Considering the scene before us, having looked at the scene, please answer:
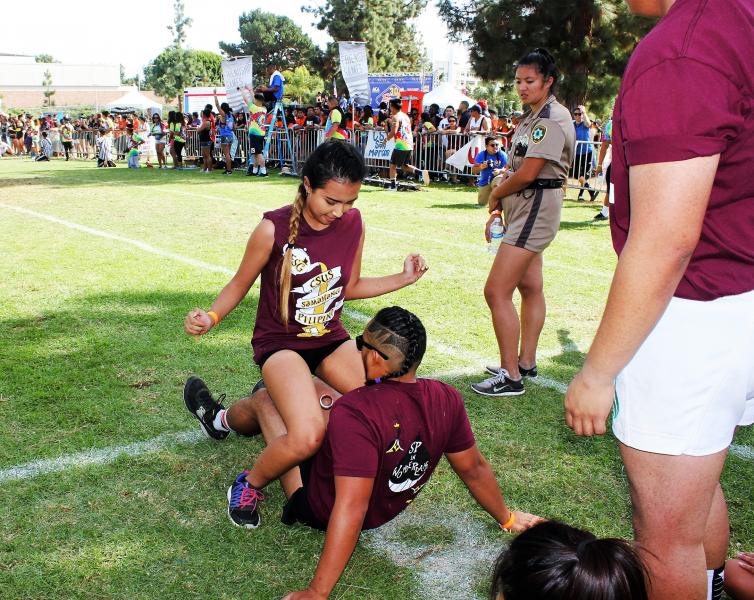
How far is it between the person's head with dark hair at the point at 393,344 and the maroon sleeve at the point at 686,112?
1139 mm

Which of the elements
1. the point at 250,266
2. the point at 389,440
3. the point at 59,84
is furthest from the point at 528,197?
the point at 59,84

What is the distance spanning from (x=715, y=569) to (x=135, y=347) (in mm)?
4321

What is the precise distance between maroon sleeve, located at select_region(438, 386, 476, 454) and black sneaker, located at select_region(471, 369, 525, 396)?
72.3 inches

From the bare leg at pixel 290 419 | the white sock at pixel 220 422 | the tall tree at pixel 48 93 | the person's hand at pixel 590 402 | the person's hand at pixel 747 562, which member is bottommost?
the person's hand at pixel 747 562

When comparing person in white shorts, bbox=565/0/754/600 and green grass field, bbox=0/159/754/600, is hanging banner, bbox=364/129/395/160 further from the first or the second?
person in white shorts, bbox=565/0/754/600

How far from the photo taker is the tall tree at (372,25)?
72312mm

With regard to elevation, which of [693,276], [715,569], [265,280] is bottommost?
[715,569]

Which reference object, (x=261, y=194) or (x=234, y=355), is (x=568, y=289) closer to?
(x=234, y=355)

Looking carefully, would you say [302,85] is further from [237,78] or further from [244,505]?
[244,505]

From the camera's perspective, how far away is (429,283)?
7.46m

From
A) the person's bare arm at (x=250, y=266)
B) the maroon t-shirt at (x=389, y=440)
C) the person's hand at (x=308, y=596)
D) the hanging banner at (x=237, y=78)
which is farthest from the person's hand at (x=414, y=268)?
the hanging banner at (x=237, y=78)

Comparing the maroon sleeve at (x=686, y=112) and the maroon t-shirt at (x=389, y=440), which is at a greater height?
the maroon sleeve at (x=686, y=112)

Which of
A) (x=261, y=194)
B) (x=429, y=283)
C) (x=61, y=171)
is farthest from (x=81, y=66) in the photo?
(x=429, y=283)

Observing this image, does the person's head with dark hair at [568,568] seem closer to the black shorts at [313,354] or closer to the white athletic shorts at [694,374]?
the white athletic shorts at [694,374]
